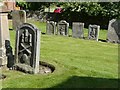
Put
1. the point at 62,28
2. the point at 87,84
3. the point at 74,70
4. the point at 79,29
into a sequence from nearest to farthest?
the point at 87,84, the point at 74,70, the point at 79,29, the point at 62,28

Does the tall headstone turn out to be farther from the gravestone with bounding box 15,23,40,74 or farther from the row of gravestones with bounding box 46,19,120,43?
the row of gravestones with bounding box 46,19,120,43

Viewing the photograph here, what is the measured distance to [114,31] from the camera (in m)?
15.0

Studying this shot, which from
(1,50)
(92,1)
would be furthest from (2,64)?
(92,1)

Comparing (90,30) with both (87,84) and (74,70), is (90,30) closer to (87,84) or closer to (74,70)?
(74,70)

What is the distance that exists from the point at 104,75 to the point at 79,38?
8.13 m

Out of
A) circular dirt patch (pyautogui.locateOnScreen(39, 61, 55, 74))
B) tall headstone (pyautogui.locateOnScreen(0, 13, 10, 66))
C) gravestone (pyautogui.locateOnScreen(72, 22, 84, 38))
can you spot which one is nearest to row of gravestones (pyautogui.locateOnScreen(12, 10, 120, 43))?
gravestone (pyautogui.locateOnScreen(72, 22, 84, 38))

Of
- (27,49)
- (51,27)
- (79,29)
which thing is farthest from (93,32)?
(27,49)

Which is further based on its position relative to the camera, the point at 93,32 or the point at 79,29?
the point at 79,29

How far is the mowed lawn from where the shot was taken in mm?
7333

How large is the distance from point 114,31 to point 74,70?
7.07m

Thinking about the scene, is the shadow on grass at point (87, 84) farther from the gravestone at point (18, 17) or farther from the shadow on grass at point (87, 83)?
the gravestone at point (18, 17)

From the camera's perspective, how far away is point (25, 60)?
830cm

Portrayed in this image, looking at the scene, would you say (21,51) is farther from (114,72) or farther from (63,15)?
(63,15)

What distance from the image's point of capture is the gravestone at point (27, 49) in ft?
26.3
